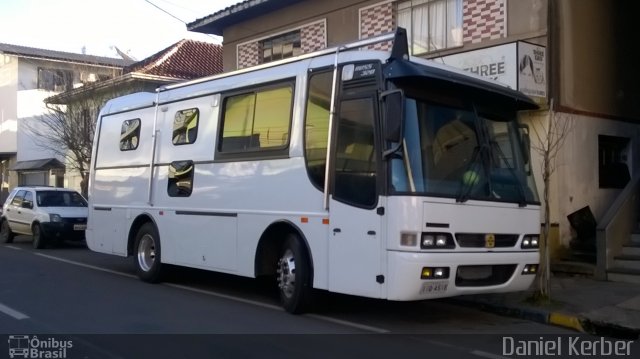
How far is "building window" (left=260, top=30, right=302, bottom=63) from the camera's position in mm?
18541

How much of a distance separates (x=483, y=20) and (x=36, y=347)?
10.5 metres

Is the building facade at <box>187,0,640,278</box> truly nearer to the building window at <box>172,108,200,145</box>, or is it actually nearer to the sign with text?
the sign with text

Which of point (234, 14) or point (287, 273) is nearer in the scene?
point (287, 273)

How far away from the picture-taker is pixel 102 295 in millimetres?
10203

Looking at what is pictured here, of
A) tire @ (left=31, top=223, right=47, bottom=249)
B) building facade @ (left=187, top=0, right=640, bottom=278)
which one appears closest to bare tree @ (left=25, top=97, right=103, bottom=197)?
tire @ (left=31, top=223, right=47, bottom=249)

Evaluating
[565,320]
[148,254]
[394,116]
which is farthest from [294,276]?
[148,254]

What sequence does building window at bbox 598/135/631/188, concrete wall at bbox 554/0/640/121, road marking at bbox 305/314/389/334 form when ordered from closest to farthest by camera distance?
road marking at bbox 305/314/389/334, concrete wall at bbox 554/0/640/121, building window at bbox 598/135/631/188

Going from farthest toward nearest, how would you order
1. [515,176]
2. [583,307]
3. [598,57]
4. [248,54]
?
[248,54]
[598,57]
[583,307]
[515,176]

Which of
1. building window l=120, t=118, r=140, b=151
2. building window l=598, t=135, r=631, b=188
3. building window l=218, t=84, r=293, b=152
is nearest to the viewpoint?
building window l=218, t=84, r=293, b=152

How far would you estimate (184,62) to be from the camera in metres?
31.2

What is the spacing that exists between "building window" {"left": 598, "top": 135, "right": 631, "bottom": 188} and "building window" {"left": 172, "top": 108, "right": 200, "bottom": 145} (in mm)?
8286

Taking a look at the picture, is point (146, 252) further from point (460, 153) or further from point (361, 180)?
point (460, 153)

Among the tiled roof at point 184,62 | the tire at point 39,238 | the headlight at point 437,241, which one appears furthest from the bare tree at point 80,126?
the headlight at point 437,241

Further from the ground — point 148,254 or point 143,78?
point 143,78
